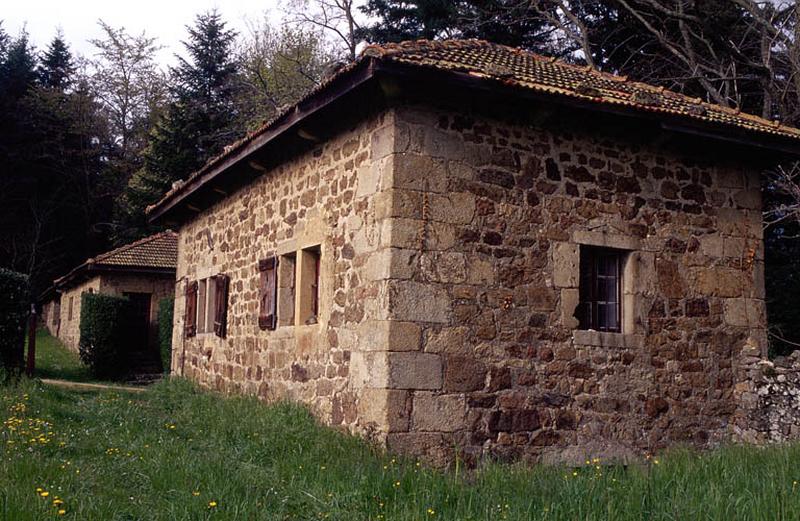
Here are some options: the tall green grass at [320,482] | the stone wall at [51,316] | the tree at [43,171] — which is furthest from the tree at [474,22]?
the stone wall at [51,316]

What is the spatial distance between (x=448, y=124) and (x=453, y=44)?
2.13 meters

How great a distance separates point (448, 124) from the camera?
26.8ft

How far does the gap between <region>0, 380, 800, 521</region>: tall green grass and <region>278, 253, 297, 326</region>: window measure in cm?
169

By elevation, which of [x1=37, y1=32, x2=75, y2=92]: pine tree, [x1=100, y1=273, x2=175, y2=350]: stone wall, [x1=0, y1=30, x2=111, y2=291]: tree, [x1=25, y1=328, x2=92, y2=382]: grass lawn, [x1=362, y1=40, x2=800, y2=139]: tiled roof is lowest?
[x1=25, y1=328, x2=92, y2=382]: grass lawn

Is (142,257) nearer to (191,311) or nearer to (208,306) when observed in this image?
(191,311)

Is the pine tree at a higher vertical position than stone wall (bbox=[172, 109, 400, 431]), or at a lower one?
higher

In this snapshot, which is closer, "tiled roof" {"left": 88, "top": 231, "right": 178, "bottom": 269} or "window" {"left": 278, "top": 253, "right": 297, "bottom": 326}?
"window" {"left": 278, "top": 253, "right": 297, "bottom": 326}

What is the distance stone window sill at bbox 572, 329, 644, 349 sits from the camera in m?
8.60

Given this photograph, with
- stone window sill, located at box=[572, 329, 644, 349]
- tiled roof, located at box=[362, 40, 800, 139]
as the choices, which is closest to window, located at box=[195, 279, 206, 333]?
tiled roof, located at box=[362, 40, 800, 139]

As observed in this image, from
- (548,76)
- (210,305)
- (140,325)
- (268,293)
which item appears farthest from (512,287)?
(140,325)

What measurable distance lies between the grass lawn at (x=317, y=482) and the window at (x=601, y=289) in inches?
78.0

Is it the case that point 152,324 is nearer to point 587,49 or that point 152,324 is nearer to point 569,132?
point 587,49

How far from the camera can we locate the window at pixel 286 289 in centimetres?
999

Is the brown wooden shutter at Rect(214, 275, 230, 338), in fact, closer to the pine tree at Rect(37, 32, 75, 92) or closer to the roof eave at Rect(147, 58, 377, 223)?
the roof eave at Rect(147, 58, 377, 223)
